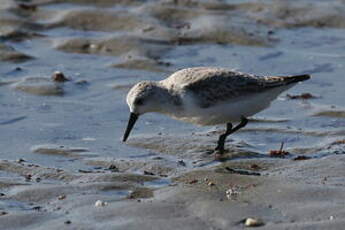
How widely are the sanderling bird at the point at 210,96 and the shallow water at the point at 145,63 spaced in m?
0.35

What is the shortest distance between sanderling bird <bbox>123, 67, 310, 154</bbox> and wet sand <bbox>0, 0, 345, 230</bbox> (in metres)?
0.34

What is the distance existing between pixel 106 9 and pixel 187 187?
6.06m

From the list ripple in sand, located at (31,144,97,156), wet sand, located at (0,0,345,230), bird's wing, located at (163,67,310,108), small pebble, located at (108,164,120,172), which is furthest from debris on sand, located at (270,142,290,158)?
ripple in sand, located at (31,144,97,156)

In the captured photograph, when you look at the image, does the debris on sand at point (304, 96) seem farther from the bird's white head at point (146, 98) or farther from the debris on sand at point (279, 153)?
the bird's white head at point (146, 98)

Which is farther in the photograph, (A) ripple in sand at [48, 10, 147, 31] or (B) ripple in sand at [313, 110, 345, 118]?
(A) ripple in sand at [48, 10, 147, 31]

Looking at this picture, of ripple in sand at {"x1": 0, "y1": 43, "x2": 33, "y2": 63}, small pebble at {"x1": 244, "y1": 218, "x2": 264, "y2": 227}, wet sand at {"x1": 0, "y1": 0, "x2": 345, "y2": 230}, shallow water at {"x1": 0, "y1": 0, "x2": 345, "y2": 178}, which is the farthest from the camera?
ripple in sand at {"x1": 0, "y1": 43, "x2": 33, "y2": 63}

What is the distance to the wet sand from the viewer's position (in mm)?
6758

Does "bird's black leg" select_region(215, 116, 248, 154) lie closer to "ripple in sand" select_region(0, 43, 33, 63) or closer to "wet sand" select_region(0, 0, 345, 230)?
"wet sand" select_region(0, 0, 345, 230)

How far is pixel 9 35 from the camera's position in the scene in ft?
39.2

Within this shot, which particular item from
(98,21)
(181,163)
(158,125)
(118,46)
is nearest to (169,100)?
(181,163)

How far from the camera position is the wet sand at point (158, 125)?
6758 mm

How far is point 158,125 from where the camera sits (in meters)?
9.17

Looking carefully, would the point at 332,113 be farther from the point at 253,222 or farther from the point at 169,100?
the point at 253,222

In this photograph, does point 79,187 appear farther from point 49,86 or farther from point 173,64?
point 173,64
